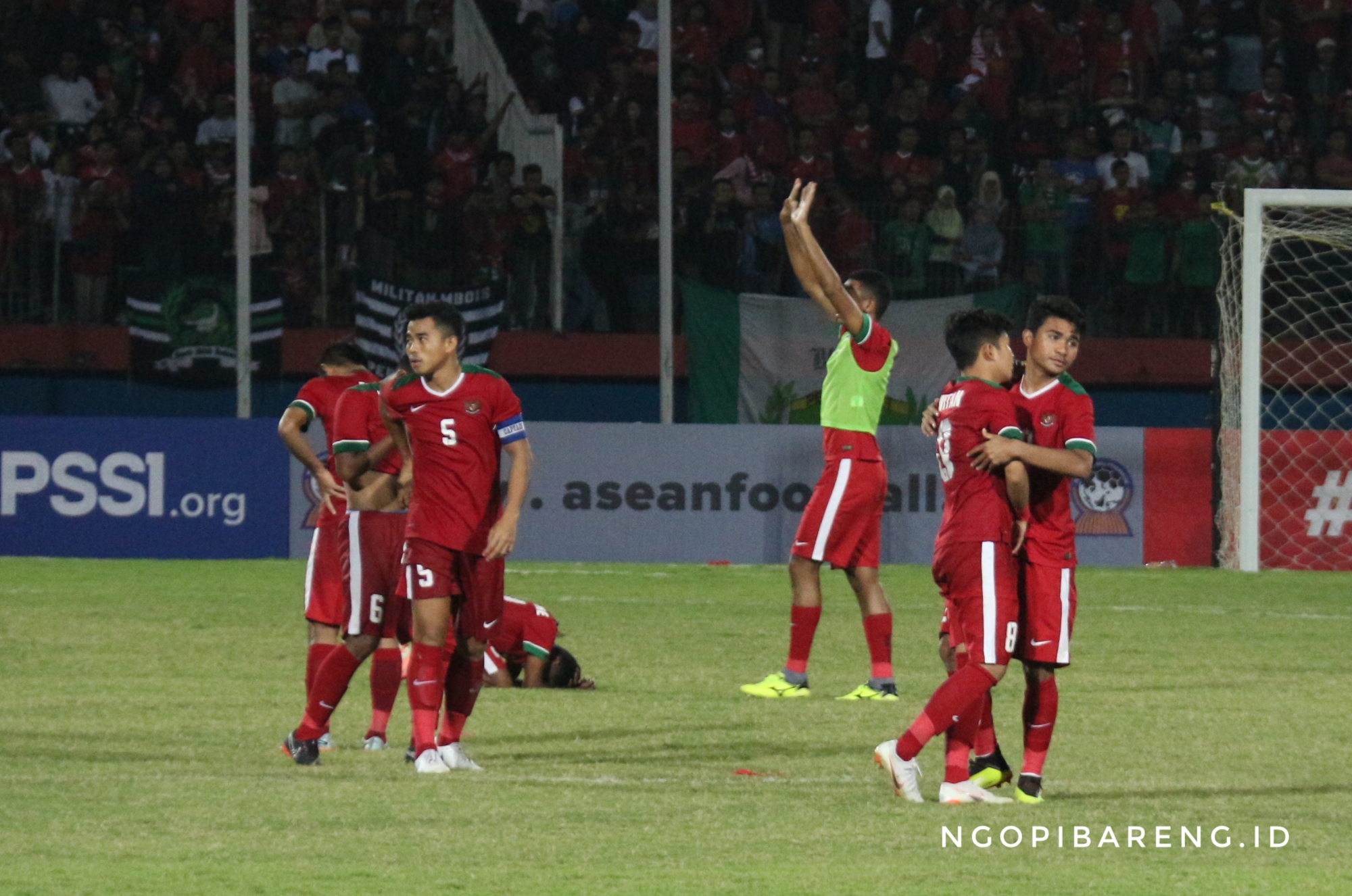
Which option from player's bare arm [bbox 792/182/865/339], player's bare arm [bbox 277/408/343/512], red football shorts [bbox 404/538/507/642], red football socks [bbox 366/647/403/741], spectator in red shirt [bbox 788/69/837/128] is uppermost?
spectator in red shirt [bbox 788/69/837/128]

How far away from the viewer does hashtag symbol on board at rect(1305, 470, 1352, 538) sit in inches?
681

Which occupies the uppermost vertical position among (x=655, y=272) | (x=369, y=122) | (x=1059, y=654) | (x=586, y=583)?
(x=369, y=122)

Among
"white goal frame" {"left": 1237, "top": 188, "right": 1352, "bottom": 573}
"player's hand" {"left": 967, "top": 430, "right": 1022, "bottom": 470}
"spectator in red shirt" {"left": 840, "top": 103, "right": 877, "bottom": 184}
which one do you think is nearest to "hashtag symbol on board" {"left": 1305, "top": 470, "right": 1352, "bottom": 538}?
"white goal frame" {"left": 1237, "top": 188, "right": 1352, "bottom": 573}

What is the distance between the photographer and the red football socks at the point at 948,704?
654 centimetres

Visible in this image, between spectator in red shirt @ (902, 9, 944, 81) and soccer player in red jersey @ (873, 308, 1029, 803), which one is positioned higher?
spectator in red shirt @ (902, 9, 944, 81)

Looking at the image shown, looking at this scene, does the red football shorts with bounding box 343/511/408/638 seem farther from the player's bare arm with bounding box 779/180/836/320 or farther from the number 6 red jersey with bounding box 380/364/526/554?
the player's bare arm with bounding box 779/180/836/320

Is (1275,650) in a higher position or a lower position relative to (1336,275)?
lower

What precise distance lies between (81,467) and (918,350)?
714 centimetres

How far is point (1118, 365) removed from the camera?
19.5 metres

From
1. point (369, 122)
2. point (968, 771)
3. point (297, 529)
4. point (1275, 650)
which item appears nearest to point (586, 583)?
point (297, 529)

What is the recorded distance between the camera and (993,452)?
21.6ft

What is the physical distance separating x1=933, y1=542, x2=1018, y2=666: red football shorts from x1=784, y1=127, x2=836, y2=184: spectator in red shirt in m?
14.8

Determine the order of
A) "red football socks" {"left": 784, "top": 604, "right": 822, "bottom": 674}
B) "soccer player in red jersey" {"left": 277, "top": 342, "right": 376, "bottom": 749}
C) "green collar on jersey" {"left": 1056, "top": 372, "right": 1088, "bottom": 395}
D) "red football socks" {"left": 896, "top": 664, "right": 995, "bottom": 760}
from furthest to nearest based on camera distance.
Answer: "red football socks" {"left": 784, "top": 604, "right": 822, "bottom": 674}, "soccer player in red jersey" {"left": 277, "top": 342, "right": 376, "bottom": 749}, "green collar on jersey" {"left": 1056, "top": 372, "right": 1088, "bottom": 395}, "red football socks" {"left": 896, "top": 664, "right": 995, "bottom": 760}

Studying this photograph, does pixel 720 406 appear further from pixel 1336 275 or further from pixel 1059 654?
pixel 1059 654
